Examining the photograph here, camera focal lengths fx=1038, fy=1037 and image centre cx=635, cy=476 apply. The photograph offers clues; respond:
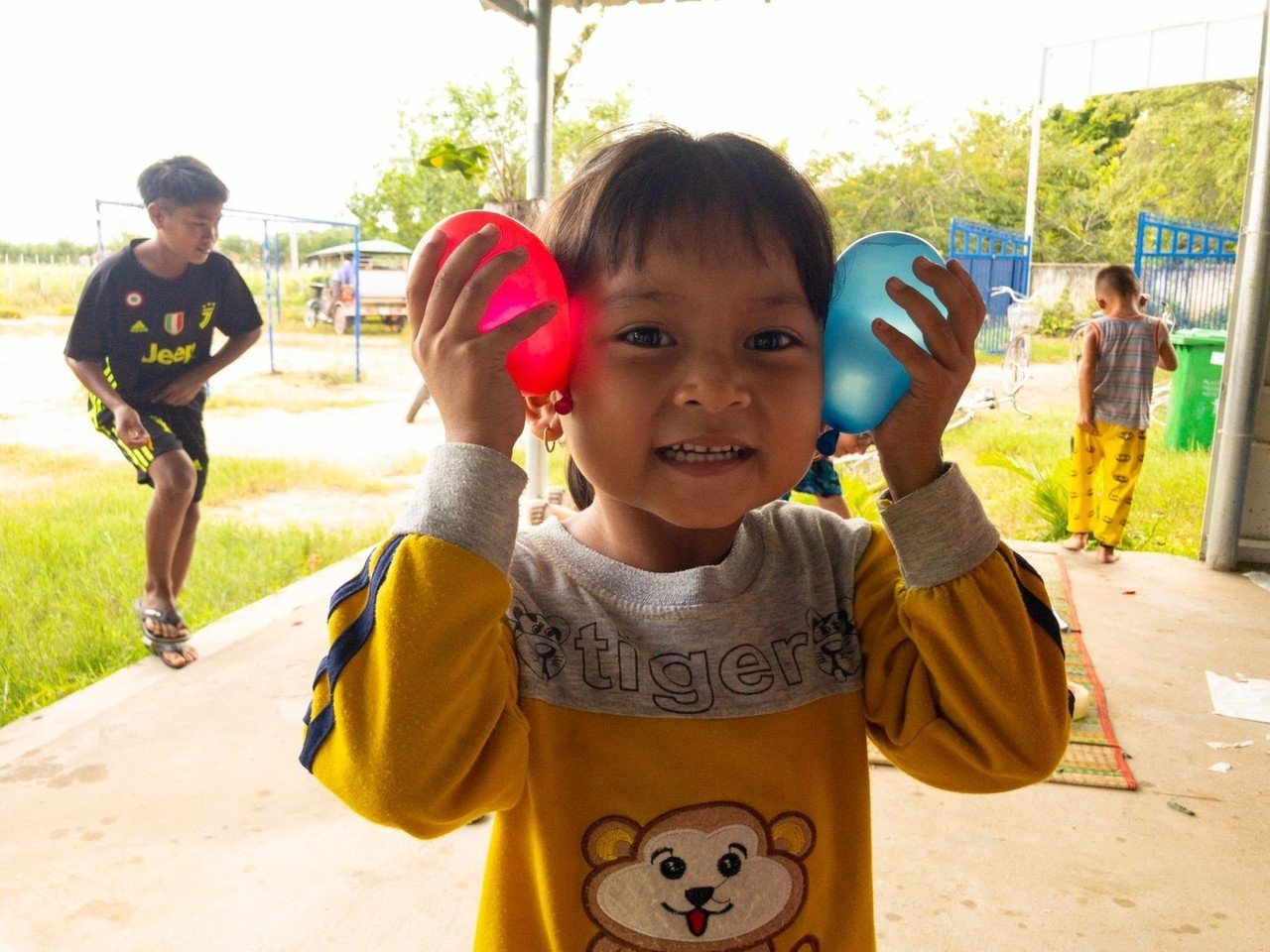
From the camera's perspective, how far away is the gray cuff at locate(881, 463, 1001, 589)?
976mm

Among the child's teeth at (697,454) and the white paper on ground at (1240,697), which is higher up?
the child's teeth at (697,454)

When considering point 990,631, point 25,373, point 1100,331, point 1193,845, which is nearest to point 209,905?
point 990,631

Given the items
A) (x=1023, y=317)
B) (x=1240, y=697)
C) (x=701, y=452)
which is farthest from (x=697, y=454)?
(x=1023, y=317)

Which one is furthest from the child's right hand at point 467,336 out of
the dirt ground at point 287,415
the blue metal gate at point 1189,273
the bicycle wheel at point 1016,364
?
the blue metal gate at point 1189,273

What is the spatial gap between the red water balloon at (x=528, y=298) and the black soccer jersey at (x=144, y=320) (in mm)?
3275

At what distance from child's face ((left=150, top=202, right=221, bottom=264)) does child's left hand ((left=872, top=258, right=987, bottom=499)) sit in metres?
3.44

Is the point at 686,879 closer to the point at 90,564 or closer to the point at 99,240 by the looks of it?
the point at 90,564

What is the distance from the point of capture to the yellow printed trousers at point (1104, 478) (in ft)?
17.5

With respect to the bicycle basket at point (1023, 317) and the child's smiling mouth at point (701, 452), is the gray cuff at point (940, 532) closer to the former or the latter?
the child's smiling mouth at point (701, 452)

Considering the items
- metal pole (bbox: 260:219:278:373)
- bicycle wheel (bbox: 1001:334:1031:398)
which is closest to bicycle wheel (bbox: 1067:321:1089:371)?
bicycle wheel (bbox: 1001:334:1031:398)

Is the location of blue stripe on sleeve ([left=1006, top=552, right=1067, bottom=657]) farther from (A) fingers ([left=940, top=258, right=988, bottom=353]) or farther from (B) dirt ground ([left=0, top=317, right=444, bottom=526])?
(B) dirt ground ([left=0, top=317, right=444, bottom=526])

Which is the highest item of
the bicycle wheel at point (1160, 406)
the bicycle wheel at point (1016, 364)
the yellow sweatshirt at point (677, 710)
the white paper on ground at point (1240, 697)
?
the yellow sweatshirt at point (677, 710)

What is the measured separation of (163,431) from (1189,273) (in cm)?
988

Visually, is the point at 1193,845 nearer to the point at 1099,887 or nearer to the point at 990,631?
the point at 1099,887
